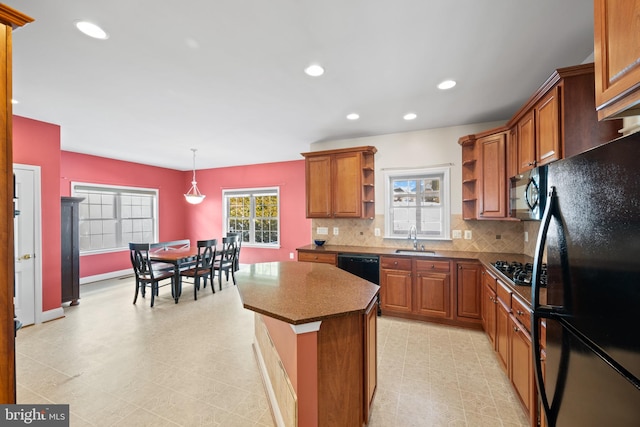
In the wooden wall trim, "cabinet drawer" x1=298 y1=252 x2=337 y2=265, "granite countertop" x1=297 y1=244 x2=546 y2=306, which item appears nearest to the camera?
the wooden wall trim

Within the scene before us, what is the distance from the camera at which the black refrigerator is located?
2.09 feet

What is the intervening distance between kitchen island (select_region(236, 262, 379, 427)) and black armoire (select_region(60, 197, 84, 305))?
13.1 ft

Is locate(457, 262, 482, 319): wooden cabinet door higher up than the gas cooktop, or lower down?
lower down

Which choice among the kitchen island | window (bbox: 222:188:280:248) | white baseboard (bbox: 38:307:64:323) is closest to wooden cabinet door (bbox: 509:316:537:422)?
the kitchen island

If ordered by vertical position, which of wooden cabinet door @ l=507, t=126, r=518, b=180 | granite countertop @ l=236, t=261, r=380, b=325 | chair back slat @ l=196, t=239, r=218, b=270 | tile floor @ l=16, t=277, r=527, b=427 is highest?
wooden cabinet door @ l=507, t=126, r=518, b=180

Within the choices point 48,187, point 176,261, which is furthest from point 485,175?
point 48,187

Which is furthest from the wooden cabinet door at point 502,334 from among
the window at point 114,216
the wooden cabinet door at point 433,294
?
the window at point 114,216

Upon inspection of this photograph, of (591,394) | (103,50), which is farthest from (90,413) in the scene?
(591,394)

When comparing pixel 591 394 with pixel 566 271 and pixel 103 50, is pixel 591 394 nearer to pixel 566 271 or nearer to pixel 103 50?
pixel 566 271

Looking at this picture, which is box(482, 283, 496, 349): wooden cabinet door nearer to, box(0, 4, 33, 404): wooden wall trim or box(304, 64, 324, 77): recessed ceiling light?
box(304, 64, 324, 77): recessed ceiling light

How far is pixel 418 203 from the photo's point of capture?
3969 millimetres

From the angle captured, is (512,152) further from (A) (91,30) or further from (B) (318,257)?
(A) (91,30)

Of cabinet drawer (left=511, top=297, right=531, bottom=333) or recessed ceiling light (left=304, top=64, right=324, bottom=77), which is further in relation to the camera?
recessed ceiling light (left=304, top=64, right=324, bottom=77)

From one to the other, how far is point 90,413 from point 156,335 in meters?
1.22
